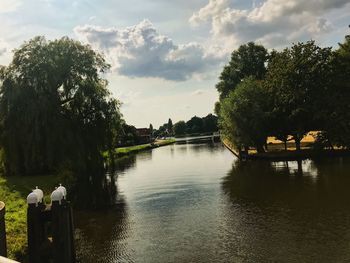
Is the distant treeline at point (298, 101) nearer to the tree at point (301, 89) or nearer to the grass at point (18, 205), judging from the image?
the tree at point (301, 89)

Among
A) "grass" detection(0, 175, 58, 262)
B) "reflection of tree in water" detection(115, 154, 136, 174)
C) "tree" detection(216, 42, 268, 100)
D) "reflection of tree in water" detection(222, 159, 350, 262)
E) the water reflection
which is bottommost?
Answer: "reflection of tree in water" detection(222, 159, 350, 262)

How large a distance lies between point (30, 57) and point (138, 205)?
15.0 meters

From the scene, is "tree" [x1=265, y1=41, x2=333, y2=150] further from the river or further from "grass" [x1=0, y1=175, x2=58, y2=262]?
"grass" [x1=0, y1=175, x2=58, y2=262]

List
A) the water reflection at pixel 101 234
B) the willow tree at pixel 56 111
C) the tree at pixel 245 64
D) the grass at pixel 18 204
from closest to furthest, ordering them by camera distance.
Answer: the grass at pixel 18 204 → the water reflection at pixel 101 234 → the willow tree at pixel 56 111 → the tree at pixel 245 64

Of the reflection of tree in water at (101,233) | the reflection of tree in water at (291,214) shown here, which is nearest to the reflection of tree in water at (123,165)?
the reflection of tree in water at (291,214)

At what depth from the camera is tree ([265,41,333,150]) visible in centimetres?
5091

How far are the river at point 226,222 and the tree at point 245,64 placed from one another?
164 ft

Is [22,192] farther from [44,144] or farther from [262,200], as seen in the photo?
[262,200]

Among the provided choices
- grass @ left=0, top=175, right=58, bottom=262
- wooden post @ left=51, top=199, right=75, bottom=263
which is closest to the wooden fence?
wooden post @ left=51, top=199, right=75, bottom=263

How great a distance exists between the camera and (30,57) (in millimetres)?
31953

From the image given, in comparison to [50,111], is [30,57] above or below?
above

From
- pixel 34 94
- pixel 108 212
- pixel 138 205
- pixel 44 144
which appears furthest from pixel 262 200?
pixel 34 94

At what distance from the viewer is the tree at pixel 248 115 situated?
172 ft

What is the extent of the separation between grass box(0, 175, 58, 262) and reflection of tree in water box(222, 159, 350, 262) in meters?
8.42
